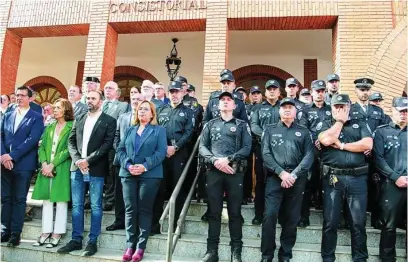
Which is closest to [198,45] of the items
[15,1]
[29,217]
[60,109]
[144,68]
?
[144,68]

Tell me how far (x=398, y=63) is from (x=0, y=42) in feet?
29.5

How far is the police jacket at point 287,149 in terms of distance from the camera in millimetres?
3979

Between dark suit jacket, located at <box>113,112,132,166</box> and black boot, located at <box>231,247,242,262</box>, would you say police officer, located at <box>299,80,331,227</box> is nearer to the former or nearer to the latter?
black boot, located at <box>231,247,242,262</box>

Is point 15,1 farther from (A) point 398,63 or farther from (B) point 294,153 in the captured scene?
(A) point 398,63

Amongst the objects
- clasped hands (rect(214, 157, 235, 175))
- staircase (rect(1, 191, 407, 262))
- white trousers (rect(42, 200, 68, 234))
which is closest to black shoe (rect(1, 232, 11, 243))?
staircase (rect(1, 191, 407, 262))

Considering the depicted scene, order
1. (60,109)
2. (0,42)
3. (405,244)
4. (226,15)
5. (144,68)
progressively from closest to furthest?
(405,244), (60,109), (226,15), (0,42), (144,68)

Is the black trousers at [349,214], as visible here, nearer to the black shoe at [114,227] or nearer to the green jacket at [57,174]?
the black shoe at [114,227]

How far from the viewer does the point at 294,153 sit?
→ 4043 millimetres

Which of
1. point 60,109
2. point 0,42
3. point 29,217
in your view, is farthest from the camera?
point 0,42

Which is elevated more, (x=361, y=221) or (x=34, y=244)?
(x=361, y=221)

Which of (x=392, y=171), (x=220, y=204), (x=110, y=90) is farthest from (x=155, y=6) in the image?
(x=392, y=171)

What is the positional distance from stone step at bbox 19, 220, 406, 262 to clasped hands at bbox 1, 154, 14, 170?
92 cm

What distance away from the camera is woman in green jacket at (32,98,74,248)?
177 inches

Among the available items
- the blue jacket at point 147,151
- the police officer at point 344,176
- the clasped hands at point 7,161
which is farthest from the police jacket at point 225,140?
the clasped hands at point 7,161
